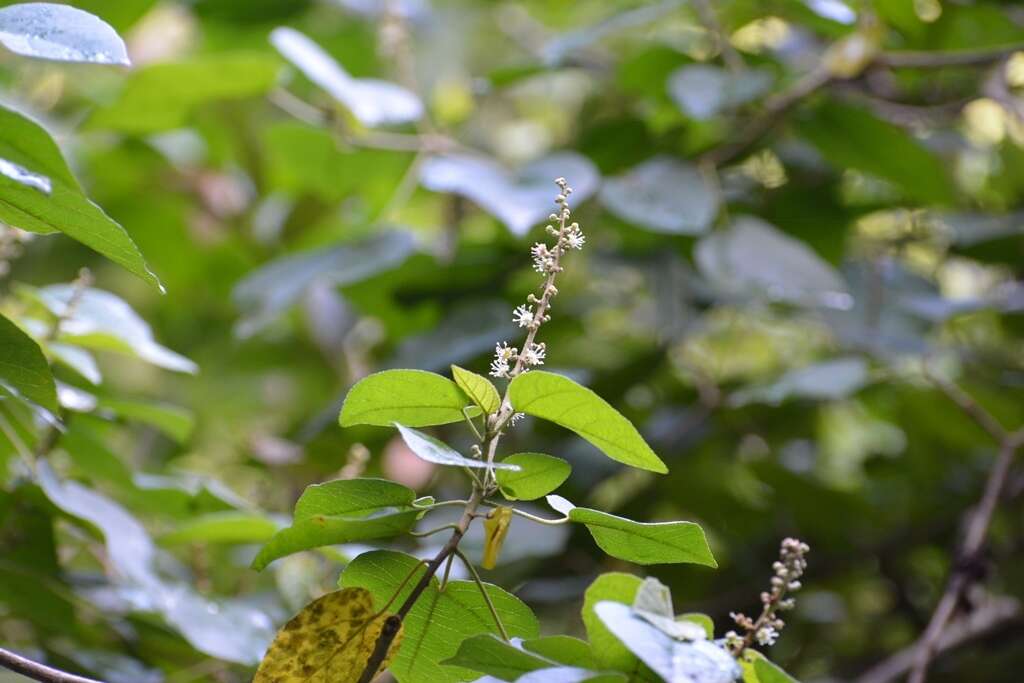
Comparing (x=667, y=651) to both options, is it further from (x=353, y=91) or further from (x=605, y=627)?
(x=353, y=91)

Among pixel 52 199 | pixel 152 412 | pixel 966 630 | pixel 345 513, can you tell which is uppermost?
pixel 52 199

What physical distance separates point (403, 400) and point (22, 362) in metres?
0.16

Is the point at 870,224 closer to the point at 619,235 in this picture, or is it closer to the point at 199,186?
the point at 619,235

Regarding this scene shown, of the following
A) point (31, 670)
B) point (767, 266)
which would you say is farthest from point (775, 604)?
point (767, 266)

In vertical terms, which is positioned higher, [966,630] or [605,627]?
[605,627]

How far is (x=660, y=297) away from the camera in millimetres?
1078

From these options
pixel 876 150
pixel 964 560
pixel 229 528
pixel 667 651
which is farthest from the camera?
pixel 876 150

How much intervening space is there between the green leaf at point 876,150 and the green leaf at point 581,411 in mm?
734

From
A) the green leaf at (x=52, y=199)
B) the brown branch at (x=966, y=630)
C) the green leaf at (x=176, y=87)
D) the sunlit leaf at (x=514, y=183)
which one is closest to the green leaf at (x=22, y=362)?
the green leaf at (x=52, y=199)

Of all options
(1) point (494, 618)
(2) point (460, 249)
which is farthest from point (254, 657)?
(2) point (460, 249)

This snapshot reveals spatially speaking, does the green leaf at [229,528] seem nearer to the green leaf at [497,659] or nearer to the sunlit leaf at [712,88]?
the green leaf at [497,659]

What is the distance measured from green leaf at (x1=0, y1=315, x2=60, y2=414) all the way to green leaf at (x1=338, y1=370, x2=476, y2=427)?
131 millimetres

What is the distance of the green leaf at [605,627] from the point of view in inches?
15.4

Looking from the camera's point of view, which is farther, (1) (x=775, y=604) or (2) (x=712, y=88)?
(2) (x=712, y=88)
